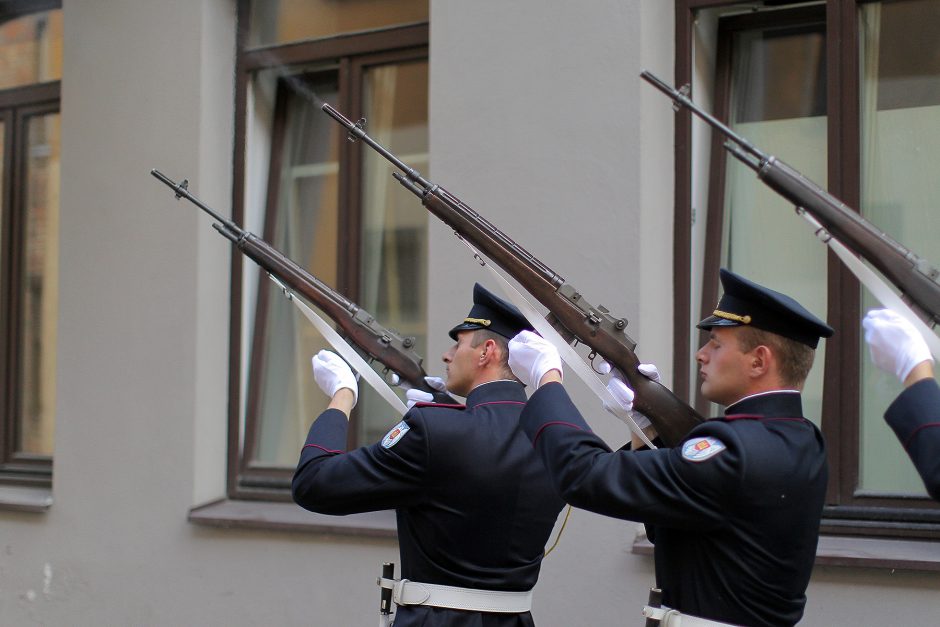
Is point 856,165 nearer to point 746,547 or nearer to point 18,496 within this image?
point 746,547

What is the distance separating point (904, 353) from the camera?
2.54m

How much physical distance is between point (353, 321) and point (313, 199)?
2.04 metres

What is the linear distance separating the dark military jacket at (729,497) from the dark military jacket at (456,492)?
54 cm

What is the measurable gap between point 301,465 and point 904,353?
171cm

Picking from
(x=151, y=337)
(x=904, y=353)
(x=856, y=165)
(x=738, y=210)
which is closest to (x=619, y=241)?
(x=738, y=210)

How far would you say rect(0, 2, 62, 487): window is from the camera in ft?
22.3

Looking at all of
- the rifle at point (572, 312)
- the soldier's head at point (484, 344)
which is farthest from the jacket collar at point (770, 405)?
the soldier's head at point (484, 344)

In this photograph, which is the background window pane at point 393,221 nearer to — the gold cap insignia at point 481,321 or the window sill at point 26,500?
the window sill at point 26,500

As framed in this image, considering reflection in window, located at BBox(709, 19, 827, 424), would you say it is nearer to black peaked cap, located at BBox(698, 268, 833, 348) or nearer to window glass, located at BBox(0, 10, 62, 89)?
black peaked cap, located at BBox(698, 268, 833, 348)

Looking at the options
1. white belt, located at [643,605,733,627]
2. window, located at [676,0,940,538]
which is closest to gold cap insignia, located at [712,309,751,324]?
white belt, located at [643,605,733,627]

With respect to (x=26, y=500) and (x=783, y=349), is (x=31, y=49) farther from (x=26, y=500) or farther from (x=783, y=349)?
(x=783, y=349)

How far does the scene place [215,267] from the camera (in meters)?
5.72

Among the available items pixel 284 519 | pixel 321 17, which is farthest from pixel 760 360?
pixel 321 17

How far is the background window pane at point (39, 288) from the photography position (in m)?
6.79
